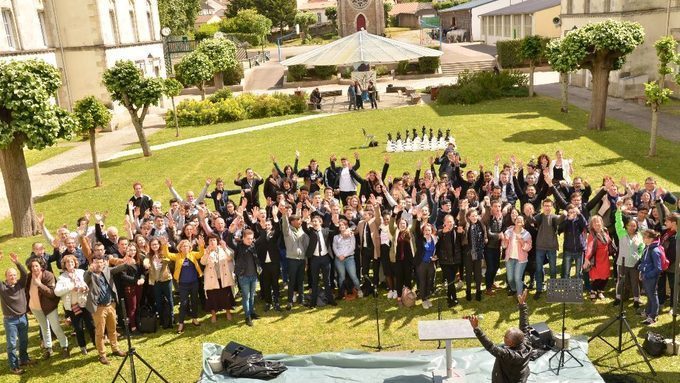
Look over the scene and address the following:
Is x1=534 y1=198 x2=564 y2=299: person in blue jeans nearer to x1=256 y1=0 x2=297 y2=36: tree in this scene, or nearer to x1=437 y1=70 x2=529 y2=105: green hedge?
x1=437 y1=70 x2=529 y2=105: green hedge

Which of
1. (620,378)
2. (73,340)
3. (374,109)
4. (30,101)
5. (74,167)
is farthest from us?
(374,109)

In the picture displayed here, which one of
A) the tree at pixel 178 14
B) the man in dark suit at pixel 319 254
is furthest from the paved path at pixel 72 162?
the tree at pixel 178 14

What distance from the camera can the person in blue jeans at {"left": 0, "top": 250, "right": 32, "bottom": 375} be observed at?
9.68 m

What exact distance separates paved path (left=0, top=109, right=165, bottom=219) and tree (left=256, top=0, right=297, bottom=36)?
5427 cm

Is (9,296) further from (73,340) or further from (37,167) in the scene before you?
(37,167)

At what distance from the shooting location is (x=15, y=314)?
31.8 feet

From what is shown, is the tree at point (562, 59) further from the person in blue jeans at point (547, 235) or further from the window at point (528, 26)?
the window at point (528, 26)

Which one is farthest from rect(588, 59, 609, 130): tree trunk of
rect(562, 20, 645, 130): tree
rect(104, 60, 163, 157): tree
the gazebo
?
rect(104, 60, 163, 157): tree

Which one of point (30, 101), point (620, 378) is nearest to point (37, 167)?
point (30, 101)

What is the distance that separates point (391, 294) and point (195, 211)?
15.1ft

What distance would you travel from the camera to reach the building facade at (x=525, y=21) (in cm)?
5428

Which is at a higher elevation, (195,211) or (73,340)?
(195,211)

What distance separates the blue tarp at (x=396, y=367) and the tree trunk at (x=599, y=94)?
16528 millimetres

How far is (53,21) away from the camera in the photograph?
35156mm
